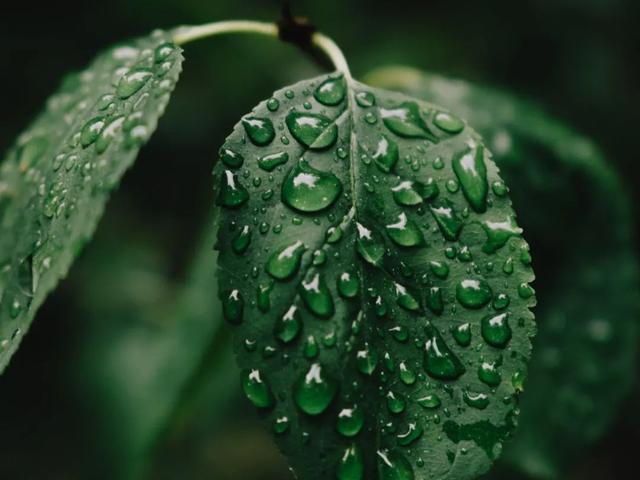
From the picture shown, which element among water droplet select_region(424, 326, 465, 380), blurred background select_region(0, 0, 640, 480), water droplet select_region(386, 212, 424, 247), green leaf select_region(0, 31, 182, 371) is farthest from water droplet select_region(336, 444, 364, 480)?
blurred background select_region(0, 0, 640, 480)

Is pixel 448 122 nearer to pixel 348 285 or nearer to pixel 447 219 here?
pixel 447 219

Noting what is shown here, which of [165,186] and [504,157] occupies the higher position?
[504,157]

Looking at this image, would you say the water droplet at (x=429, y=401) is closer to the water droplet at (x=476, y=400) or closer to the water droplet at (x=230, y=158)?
the water droplet at (x=476, y=400)

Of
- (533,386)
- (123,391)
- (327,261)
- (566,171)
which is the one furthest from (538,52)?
(327,261)

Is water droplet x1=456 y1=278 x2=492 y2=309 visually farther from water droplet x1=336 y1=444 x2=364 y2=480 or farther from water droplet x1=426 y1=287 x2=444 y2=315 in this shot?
water droplet x1=336 y1=444 x2=364 y2=480

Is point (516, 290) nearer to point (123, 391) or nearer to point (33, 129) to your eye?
point (33, 129)

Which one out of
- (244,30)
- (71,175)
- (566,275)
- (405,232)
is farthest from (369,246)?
(566,275)
